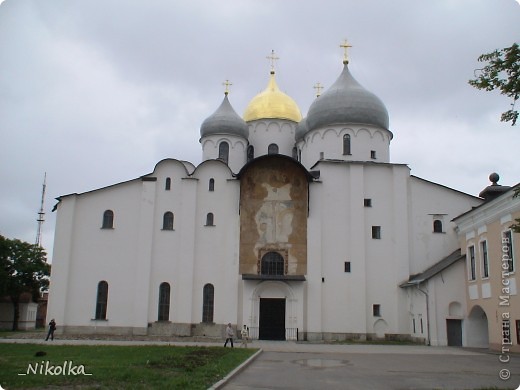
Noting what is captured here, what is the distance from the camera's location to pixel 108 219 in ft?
102

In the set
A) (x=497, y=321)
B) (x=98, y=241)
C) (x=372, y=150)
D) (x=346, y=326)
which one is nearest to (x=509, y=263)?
(x=497, y=321)

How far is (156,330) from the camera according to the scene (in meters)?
29.5

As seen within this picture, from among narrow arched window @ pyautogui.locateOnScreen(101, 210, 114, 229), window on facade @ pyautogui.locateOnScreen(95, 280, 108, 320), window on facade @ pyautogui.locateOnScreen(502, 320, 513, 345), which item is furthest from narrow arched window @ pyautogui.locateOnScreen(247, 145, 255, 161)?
window on facade @ pyautogui.locateOnScreen(502, 320, 513, 345)

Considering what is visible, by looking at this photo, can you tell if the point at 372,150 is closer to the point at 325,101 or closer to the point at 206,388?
the point at 325,101

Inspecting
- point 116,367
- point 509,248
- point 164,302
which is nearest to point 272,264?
point 164,302

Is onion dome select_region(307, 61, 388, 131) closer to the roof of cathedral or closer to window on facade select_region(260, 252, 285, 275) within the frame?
window on facade select_region(260, 252, 285, 275)

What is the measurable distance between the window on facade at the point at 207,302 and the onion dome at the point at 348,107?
11904 mm

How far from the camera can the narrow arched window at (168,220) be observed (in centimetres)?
3098

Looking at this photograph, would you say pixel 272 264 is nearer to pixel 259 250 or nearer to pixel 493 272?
pixel 259 250

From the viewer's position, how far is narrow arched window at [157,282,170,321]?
2986cm

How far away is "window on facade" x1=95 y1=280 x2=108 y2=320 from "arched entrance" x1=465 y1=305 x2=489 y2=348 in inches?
743

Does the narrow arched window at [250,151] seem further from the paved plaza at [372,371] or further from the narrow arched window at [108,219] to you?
the paved plaza at [372,371]

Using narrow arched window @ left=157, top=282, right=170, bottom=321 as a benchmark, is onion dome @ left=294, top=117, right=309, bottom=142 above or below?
above

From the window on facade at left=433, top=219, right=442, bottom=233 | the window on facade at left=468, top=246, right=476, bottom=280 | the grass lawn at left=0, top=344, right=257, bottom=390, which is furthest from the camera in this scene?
the window on facade at left=433, top=219, right=442, bottom=233
